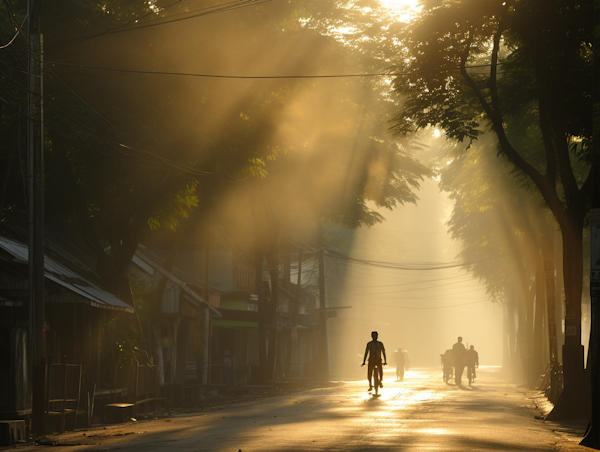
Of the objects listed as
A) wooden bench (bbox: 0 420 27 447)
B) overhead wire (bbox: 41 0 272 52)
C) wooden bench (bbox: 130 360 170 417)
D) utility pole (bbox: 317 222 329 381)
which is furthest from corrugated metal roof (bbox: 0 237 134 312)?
utility pole (bbox: 317 222 329 381)

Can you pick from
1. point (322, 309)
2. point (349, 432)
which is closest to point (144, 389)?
point (349, 432)

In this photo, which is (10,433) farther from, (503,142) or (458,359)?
(458,359)

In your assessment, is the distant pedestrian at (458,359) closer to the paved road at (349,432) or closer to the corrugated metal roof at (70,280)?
the paved road at (349,432)

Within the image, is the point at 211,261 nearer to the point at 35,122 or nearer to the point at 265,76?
the point at 265,76

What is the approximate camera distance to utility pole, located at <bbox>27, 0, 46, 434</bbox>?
51.2 feet

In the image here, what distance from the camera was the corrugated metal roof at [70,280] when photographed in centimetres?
1795

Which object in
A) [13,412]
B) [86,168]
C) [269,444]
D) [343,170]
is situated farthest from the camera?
[343,170]

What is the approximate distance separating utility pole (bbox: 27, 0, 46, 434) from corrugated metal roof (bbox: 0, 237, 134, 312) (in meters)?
1.48

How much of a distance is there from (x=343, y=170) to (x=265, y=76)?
15.0 meters

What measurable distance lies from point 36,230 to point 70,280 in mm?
3656

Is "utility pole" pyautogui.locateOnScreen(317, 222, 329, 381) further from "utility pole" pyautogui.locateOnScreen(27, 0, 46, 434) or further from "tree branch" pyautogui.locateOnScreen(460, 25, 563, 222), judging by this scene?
"utility pole" pyautogui.locateOnScreen(27, 0, 46, 434)

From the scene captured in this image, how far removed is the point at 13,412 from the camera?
53.4 ft

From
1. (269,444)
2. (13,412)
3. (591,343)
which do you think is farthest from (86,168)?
(591,343)

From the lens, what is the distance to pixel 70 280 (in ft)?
64.1
